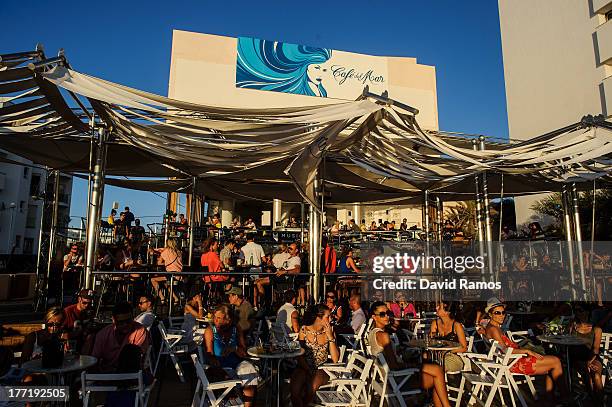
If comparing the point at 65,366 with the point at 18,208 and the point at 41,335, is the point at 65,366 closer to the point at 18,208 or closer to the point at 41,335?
the point at 41,335

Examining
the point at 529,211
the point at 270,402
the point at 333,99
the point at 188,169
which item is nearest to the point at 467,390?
the point at 270,402

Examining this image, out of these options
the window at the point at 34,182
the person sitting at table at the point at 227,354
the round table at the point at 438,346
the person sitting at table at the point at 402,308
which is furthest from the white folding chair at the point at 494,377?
the window at the point at 34,182

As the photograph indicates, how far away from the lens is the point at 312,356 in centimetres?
473

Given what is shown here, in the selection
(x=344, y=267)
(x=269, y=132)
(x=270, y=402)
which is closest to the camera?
(x=270, y=402)

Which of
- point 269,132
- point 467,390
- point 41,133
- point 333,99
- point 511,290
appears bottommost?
point 467,390

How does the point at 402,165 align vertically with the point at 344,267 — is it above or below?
above

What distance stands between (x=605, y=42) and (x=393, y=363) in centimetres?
1982

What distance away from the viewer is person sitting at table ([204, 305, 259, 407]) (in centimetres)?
418

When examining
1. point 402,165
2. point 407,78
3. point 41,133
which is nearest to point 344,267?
point 402,165

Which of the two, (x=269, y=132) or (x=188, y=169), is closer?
(x=269, y=132)

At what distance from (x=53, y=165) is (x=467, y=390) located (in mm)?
8399

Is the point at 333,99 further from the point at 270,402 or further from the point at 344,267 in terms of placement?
the point at 270,402

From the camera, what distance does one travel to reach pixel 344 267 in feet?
30.1

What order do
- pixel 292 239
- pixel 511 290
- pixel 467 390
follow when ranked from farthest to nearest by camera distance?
1. pixel 292 239
2. pixel 511 290
3. pixel 467 390
